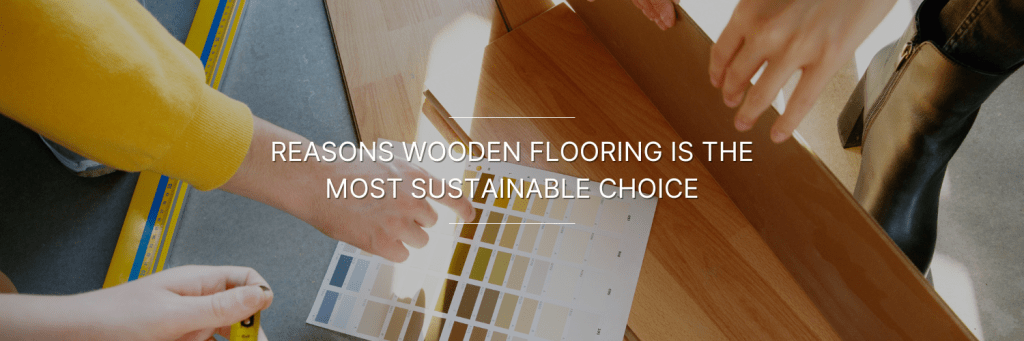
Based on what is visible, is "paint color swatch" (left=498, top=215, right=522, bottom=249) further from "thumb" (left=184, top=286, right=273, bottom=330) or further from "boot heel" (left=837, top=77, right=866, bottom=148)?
"boot heel" (left=837, top=77, right=866, bottom=148)

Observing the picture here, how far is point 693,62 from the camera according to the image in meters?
0.69

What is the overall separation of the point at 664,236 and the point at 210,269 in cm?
59

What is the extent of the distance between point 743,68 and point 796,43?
58 millimetres

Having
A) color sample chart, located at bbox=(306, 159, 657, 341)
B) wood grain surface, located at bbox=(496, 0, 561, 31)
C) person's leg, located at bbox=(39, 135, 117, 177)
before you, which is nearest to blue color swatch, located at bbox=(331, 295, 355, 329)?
color sample chart, located at bbox=(306, 159, 657, 341)

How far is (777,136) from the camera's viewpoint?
0.59 metres

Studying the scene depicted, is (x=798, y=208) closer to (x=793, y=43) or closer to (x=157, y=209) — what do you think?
(x=793, y=43)

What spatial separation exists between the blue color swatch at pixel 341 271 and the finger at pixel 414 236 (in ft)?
0.43

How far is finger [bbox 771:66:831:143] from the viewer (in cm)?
57

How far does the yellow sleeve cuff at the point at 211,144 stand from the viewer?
23.5 inches

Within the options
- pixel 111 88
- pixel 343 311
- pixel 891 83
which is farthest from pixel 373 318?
pixel 891 83

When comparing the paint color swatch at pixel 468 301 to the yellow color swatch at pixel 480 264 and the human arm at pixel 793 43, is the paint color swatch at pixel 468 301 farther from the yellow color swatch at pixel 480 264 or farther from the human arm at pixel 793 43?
the human arm at pixel 793 43

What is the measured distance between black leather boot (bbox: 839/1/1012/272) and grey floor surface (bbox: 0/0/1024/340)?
276 millimetres

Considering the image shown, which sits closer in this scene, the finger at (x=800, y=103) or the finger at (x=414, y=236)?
the finger at (x=800, y=103)

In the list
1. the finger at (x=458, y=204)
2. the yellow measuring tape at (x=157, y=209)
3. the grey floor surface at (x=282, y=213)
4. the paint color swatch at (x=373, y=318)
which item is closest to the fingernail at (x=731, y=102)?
the finger at (x=458, y=204)
